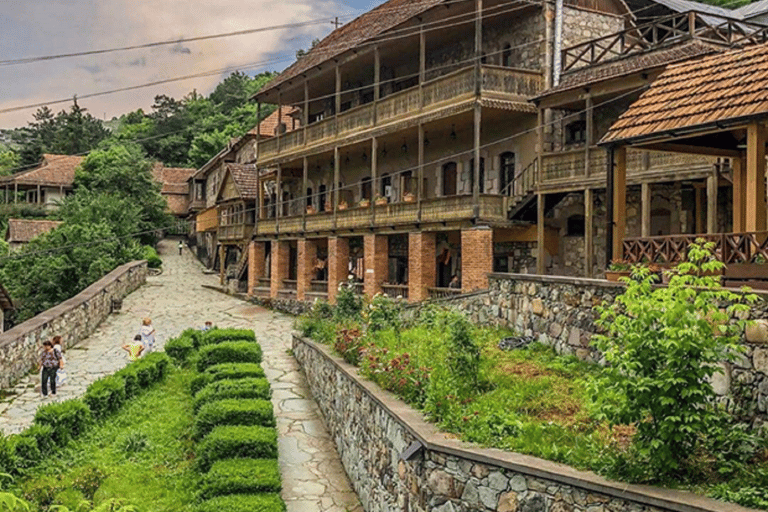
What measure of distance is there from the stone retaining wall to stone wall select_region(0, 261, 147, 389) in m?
8.94

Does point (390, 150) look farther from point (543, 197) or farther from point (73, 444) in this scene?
point (73, 444)

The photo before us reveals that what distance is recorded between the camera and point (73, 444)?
12273 mm

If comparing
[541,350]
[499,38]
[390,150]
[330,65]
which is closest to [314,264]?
[390,150]

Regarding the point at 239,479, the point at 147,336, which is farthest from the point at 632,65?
the point at 147,336

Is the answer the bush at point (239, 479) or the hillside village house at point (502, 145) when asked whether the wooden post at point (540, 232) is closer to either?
the hillside village house at point (502, 145)

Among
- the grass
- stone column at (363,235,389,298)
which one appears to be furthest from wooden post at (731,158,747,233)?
stone column at (363,235,389,298)

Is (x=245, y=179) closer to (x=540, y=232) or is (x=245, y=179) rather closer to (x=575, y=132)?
(x=575, y=132)

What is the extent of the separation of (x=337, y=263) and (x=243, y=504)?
1920 centimetres

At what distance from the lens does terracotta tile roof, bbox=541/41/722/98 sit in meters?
16.9

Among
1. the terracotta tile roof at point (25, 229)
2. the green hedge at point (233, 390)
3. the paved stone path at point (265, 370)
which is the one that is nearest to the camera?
the paved stone path at point (265, 370)

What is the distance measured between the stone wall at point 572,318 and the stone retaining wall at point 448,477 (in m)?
1.28

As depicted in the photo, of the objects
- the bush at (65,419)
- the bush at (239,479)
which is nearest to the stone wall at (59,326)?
the bush at (65,419)

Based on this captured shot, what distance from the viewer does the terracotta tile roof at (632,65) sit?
16.9m

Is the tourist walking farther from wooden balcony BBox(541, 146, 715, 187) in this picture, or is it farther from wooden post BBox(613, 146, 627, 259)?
wooden balcony BBox(541, 146, 715, 187)
